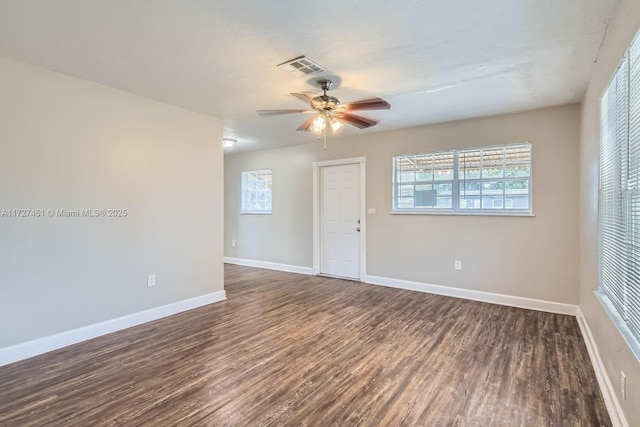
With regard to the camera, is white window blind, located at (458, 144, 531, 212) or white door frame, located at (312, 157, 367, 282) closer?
white window blind, located at (458, 144, 531, 212)

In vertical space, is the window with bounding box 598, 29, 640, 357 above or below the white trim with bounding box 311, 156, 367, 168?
below

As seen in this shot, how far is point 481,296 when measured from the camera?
4.32 m

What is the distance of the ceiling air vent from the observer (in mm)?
2605

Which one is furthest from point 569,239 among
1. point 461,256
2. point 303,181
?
point 303,181

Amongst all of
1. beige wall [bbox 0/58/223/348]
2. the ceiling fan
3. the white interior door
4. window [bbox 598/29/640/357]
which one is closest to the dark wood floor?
beige wall [bbox 0/58/223/348]

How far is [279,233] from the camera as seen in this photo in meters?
6.41

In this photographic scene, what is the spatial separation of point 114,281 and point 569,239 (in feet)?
16.4

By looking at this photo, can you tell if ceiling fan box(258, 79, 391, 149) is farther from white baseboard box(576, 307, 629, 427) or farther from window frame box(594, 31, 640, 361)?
white baseboard box(576, 307, 629, 427)

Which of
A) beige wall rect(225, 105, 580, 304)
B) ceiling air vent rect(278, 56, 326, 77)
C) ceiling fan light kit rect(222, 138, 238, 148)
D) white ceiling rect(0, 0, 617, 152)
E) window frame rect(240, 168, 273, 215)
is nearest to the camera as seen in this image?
white ceiling rect(0, 0, 617, 152)

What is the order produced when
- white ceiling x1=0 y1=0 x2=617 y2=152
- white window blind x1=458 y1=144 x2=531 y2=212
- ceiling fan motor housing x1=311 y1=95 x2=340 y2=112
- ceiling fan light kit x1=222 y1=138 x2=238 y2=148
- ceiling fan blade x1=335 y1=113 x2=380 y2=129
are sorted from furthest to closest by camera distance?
1. ceiling fan light kit x1=222 y1=138 x2=238 y2=148
2. white window blind x1=458 y1=144 x2=531 y2=212
3. ceiling fan blade x1=335 y1=113 x2=380 y2=129
4. ceiling fan motor housing x1=311 y1=95 x2=340 y2=112
5. white ceiling x1=0 y1=0 x2=617 y2=152

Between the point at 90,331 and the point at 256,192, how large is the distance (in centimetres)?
412

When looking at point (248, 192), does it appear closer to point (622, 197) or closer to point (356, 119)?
point (356, 119)

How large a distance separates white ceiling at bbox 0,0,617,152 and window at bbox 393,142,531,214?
0.82 meters

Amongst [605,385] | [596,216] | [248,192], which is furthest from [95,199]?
[596,216]
